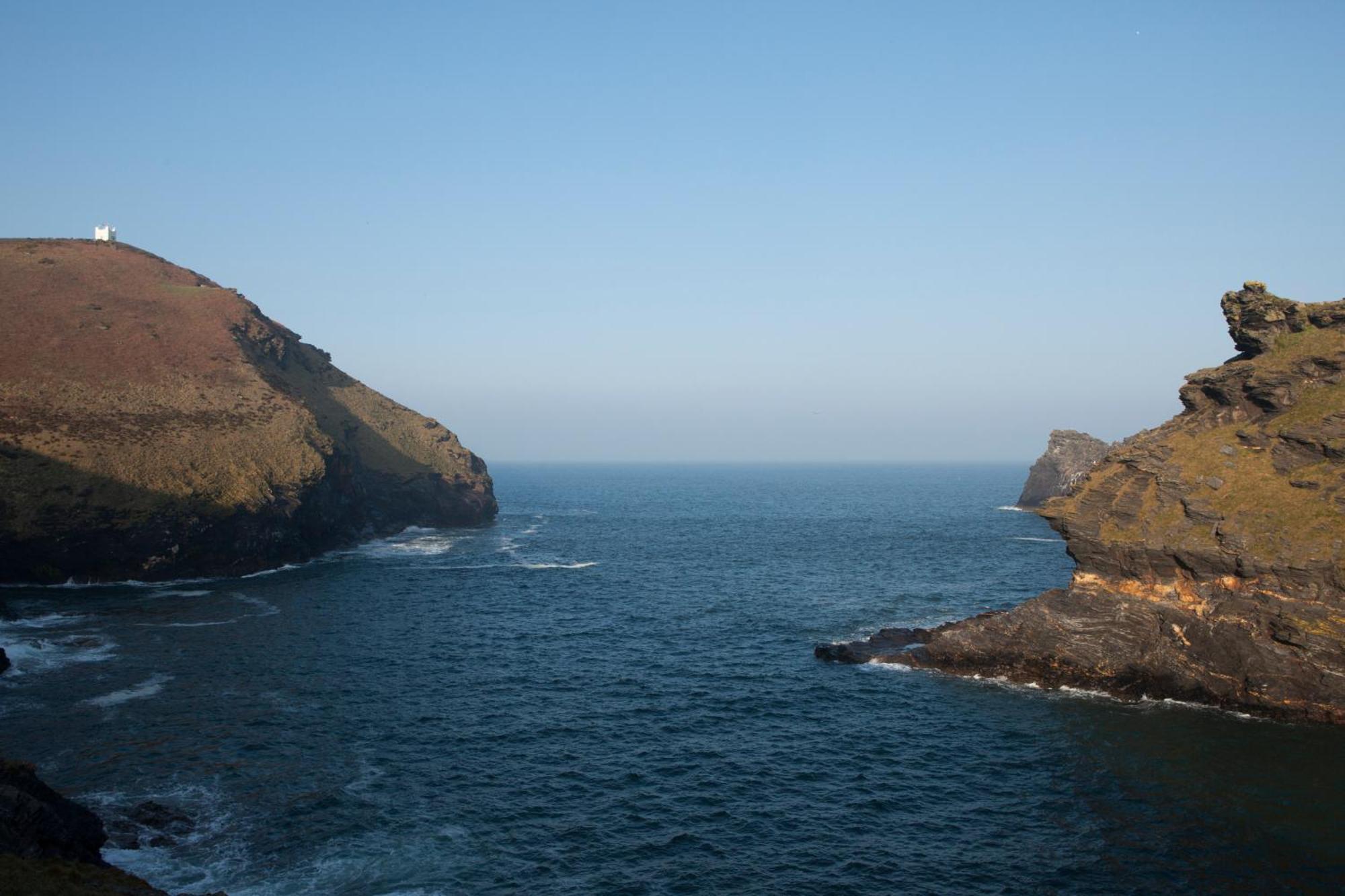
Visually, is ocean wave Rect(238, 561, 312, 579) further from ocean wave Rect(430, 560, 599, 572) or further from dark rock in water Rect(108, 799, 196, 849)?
dark rock in water Rect(108, 799, 196, 849)

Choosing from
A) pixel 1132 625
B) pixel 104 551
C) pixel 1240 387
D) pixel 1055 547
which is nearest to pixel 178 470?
pixel 104 551

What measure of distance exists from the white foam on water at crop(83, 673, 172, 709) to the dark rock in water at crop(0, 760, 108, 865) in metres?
24.0

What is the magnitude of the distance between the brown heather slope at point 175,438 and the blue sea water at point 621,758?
10.4m

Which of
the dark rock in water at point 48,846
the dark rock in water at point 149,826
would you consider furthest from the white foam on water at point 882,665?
the dark rock in water at point 48,846

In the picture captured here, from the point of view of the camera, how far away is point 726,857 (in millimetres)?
38000

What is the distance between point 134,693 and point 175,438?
64620 mm

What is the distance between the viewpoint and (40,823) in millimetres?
31203

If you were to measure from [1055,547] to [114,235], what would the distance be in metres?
199

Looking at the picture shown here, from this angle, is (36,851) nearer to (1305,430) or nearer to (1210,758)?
(1210,758)

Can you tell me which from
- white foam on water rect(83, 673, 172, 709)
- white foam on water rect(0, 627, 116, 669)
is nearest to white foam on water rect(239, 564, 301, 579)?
white foam on water rect(0, 627, 116, 669)

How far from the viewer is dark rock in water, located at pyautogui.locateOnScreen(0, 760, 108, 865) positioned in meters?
29.9

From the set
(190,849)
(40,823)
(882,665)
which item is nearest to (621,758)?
(190,849)

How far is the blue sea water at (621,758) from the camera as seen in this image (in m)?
37.0

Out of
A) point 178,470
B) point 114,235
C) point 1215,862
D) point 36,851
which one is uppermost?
point 114,235
